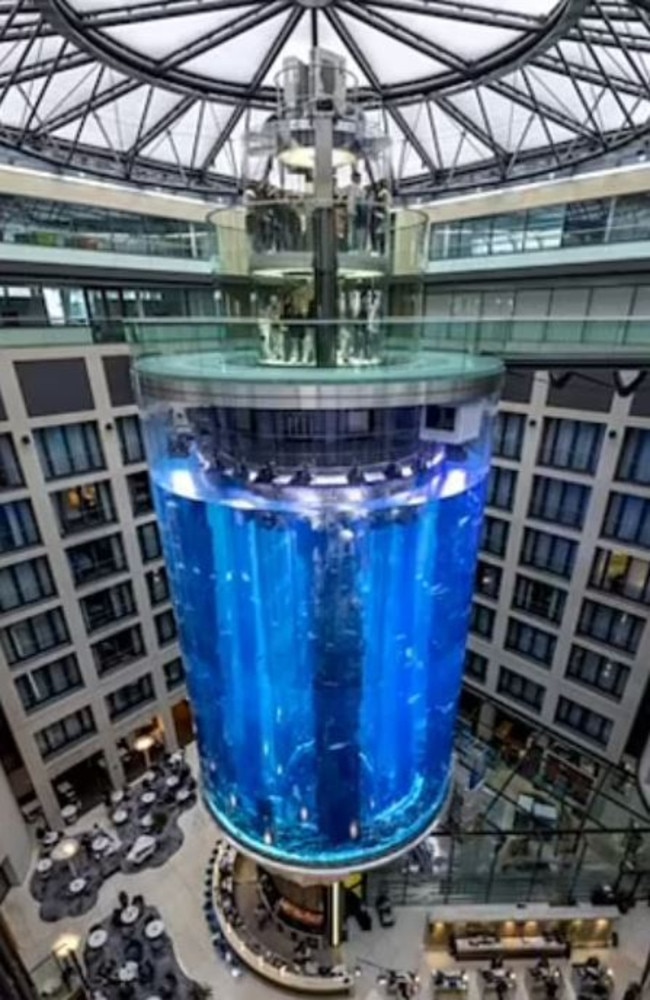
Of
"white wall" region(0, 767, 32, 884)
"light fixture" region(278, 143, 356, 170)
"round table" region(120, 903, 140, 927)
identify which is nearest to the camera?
"light fixture" region(278, 143, 356, 170)

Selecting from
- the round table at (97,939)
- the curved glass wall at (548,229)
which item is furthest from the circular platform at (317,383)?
the round table at (97,939)

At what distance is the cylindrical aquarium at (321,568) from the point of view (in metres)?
8.02

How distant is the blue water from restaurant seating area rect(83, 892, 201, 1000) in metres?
7.00

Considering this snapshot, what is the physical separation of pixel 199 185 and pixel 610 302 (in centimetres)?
2065

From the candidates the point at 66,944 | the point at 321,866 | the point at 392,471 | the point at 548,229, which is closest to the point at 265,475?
the point at 392,471

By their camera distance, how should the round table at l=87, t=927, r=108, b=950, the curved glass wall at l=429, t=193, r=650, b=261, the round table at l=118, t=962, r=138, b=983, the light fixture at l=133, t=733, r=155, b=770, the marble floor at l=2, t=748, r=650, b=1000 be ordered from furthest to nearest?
the light fixture at l=133, t=733, r=155, b=770 → the curved glass wall at l=429, t=193, r=650, b=261 → the round table at l=87, t=927, r=108, b=950 → the marble floor at l=2, t=748, r=650, b=1000 → the round table at l=118, t=962, r=138, b=983

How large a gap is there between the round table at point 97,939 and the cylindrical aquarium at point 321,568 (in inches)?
333

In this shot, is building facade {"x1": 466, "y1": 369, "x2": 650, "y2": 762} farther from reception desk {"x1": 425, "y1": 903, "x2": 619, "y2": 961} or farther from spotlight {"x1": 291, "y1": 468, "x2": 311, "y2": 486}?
spotlight {"x1": 291, "y1": 468, "x2": 311, "y2": 486}

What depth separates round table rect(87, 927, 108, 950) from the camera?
15.1 m

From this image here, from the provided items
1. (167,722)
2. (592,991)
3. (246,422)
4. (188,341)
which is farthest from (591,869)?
(188,341)

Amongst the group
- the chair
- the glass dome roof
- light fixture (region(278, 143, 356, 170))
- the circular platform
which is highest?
the glass dome roof

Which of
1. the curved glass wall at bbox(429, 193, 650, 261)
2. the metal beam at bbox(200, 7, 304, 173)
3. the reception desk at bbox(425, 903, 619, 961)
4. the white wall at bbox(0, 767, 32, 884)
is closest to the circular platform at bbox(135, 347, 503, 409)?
the curved glass wall at bbox(429, 193, 650, 261)

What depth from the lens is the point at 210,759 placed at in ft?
37.0

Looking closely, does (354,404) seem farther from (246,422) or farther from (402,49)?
(402,49)
